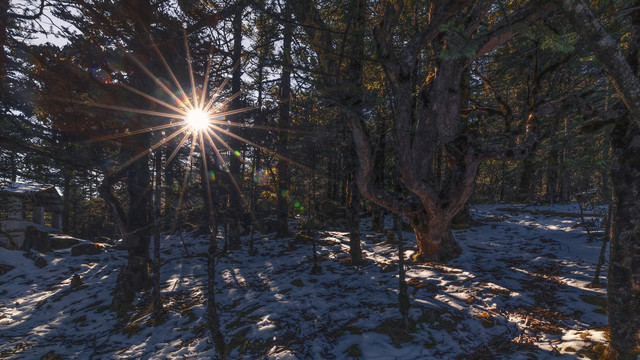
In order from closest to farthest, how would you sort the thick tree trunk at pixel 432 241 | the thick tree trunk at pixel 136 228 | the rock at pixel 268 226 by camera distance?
the thick tree trunk at pixel 432 241 < the thick tree trunk at pixel 136 228 < the rock at pixel 268 226

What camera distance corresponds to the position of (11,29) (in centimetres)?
636

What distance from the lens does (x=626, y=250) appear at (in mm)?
3121

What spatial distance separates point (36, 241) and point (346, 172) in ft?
59.3

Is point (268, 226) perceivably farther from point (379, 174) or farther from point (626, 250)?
point (626, 250)

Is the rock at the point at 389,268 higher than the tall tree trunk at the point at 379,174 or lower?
lower

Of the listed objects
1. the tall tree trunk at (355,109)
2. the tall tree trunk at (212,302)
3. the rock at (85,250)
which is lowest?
the rock at (85,250)

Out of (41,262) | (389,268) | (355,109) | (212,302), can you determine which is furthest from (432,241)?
(41,262)

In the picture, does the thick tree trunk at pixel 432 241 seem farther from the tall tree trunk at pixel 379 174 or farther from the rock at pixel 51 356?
the rock at pixel 51 356

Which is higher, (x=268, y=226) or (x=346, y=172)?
(x=346, y=172)

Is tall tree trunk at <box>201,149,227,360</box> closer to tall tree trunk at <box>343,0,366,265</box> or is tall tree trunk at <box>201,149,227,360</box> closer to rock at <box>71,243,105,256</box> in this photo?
tall tree trunk at <box>343,0,366,265</box>

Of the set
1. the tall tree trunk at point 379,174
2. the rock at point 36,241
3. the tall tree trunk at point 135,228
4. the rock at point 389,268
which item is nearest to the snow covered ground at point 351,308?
the rock at point 389,268

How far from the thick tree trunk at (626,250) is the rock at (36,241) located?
21.7m

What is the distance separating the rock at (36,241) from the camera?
47.2ft

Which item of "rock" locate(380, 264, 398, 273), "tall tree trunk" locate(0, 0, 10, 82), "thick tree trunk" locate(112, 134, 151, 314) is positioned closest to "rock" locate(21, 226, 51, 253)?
"thick tree trunk" locate(112, 134, 151, 314)
